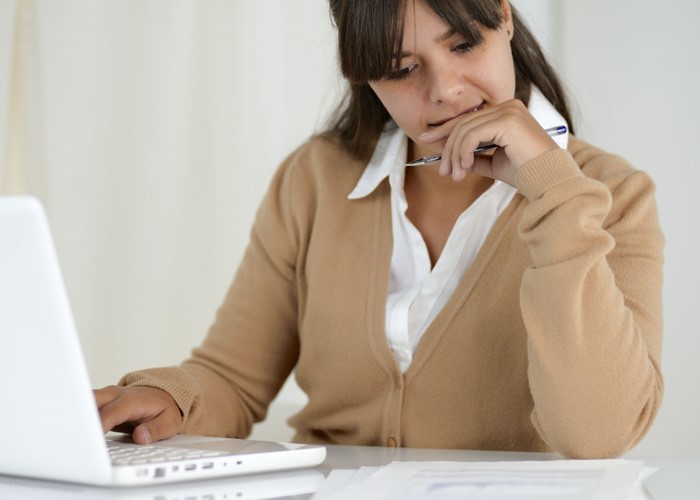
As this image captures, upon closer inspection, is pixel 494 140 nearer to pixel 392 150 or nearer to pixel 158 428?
pixel 392 150

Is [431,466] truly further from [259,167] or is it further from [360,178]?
[259,167]

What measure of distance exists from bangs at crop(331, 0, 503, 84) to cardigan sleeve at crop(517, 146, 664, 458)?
0.22 meters

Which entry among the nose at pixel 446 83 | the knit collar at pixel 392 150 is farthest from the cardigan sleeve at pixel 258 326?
the nose at pixel 446 83

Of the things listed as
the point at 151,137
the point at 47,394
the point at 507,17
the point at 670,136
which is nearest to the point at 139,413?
the point at 47,394

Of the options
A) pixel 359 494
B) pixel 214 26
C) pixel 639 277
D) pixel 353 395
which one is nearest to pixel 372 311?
Answer: pixel 353 395

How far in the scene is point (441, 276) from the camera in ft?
4.46

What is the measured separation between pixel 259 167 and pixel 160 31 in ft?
1.50

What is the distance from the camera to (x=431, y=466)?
914mm

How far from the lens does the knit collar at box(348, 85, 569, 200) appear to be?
1428 millimetres

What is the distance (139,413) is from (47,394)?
366 millimetres

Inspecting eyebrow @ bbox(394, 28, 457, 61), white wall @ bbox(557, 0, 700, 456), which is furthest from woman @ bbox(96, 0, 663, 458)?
white wall @ bbox(557, 0, 700, 456)

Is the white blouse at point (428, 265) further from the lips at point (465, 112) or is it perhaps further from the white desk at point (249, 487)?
the white desk at point (249, 487)

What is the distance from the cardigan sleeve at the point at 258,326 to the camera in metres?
1.51

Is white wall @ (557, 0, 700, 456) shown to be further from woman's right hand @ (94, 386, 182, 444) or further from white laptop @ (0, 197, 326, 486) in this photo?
white laptop @ (0, 197, 326, 486)
